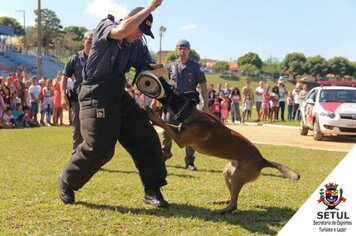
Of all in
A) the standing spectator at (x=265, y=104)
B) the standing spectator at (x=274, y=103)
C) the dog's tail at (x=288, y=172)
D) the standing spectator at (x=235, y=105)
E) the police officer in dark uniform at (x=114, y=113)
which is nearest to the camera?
the police officer in dark uniform at (x=114, y=113)

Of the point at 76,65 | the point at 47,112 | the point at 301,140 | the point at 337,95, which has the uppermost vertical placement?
the point at 76,65

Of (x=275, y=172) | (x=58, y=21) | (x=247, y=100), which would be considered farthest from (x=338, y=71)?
(x=275, y=172)

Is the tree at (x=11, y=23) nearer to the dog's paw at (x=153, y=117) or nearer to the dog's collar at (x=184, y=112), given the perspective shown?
the dog's paw at (x=153, y=117)

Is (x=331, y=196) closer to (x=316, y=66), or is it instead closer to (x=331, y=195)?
(x=331, y=195)

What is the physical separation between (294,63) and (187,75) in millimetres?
128160

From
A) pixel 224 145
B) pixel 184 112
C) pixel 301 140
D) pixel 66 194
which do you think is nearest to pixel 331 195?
pixel 224 145

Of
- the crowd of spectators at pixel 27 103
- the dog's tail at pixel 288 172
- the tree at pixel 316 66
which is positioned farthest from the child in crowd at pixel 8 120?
the tree at pixel 316 66

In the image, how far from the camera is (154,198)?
202 inches

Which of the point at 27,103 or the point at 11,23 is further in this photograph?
the point at 11,23

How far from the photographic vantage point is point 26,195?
546 centimetres

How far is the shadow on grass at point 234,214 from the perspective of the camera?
4598mm

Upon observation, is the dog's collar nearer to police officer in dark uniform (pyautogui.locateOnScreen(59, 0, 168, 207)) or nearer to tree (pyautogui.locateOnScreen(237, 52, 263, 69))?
police officer in dark uniform (pyautogui.locateOnScreen(59, 0, 168, 207))

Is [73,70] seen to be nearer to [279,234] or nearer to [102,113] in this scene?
[102,113]

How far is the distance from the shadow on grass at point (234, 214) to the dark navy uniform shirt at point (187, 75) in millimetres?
2680
